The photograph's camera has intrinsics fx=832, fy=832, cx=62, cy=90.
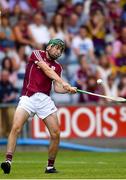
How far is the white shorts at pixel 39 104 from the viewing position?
14148 mm

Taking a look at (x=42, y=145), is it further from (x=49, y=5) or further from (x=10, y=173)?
(x=10, y=173)

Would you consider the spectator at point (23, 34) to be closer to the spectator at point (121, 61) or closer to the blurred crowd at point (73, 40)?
Result: the blurred crowd at point (73, 40)

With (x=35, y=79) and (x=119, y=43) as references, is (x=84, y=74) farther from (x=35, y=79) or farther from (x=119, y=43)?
(x=35, y=79)

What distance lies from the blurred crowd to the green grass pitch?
240cm

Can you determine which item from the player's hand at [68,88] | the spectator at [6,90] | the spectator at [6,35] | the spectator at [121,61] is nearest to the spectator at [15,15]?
the spectator at [6,35]

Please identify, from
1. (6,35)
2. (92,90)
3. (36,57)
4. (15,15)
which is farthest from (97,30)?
(36,57)

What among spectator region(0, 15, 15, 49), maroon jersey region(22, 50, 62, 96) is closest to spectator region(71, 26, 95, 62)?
spectator region(0, 15, 15, 49)

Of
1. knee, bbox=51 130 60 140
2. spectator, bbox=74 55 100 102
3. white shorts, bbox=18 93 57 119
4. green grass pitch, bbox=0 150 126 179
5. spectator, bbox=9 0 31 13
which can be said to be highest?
spectator, bbox=9 0 31 13

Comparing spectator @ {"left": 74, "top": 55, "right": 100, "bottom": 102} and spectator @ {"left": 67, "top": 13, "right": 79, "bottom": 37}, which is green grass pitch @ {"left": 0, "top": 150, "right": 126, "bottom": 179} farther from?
spectator @ {"left": 67, "top": 13, "right": 79, "bottom": 37}

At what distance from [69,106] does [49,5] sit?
20.3ft

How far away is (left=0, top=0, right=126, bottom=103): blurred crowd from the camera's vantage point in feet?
76.7

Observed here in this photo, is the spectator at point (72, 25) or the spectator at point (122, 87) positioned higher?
the spectator at point (72, 25)

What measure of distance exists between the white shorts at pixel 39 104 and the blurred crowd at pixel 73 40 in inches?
329

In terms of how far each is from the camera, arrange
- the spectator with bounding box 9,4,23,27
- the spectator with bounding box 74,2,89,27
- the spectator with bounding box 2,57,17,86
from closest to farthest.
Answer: the spectator with bounding box 2,57,17,86, the spectator with bounding box 9,4,23,27, the spectator with bounding box 74,2,89,27
